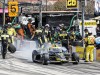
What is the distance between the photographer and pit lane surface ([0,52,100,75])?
54.0ft

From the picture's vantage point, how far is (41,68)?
1792 centimetres

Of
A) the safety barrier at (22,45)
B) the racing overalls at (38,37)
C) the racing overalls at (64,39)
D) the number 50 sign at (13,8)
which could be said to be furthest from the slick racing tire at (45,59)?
the number 50 sign at (13,8)

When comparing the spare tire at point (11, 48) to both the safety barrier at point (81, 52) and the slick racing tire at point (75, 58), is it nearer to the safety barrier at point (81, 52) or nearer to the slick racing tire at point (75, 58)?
the safety barrier at point (81, 52)

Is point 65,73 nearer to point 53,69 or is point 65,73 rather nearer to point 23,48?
point 53,69

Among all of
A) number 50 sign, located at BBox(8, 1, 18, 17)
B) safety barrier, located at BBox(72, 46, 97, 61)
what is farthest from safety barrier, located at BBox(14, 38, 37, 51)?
safety barrier, located at BBox(72, 46, 97, 61)

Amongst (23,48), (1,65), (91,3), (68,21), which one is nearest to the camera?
(1,65)

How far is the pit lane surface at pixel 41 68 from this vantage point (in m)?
16.5

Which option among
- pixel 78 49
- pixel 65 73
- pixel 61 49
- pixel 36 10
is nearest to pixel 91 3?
pixel 36 10

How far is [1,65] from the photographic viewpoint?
18.8 metres

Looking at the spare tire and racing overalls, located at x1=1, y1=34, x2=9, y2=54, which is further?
the spare tire

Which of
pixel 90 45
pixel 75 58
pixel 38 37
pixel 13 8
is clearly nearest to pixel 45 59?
pixel 75 58

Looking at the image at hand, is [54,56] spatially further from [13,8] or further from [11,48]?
[13,8]

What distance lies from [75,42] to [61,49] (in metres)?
4.93

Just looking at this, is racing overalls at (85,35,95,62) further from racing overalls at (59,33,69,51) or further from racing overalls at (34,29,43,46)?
racing overalls at (34,29,43,46)
